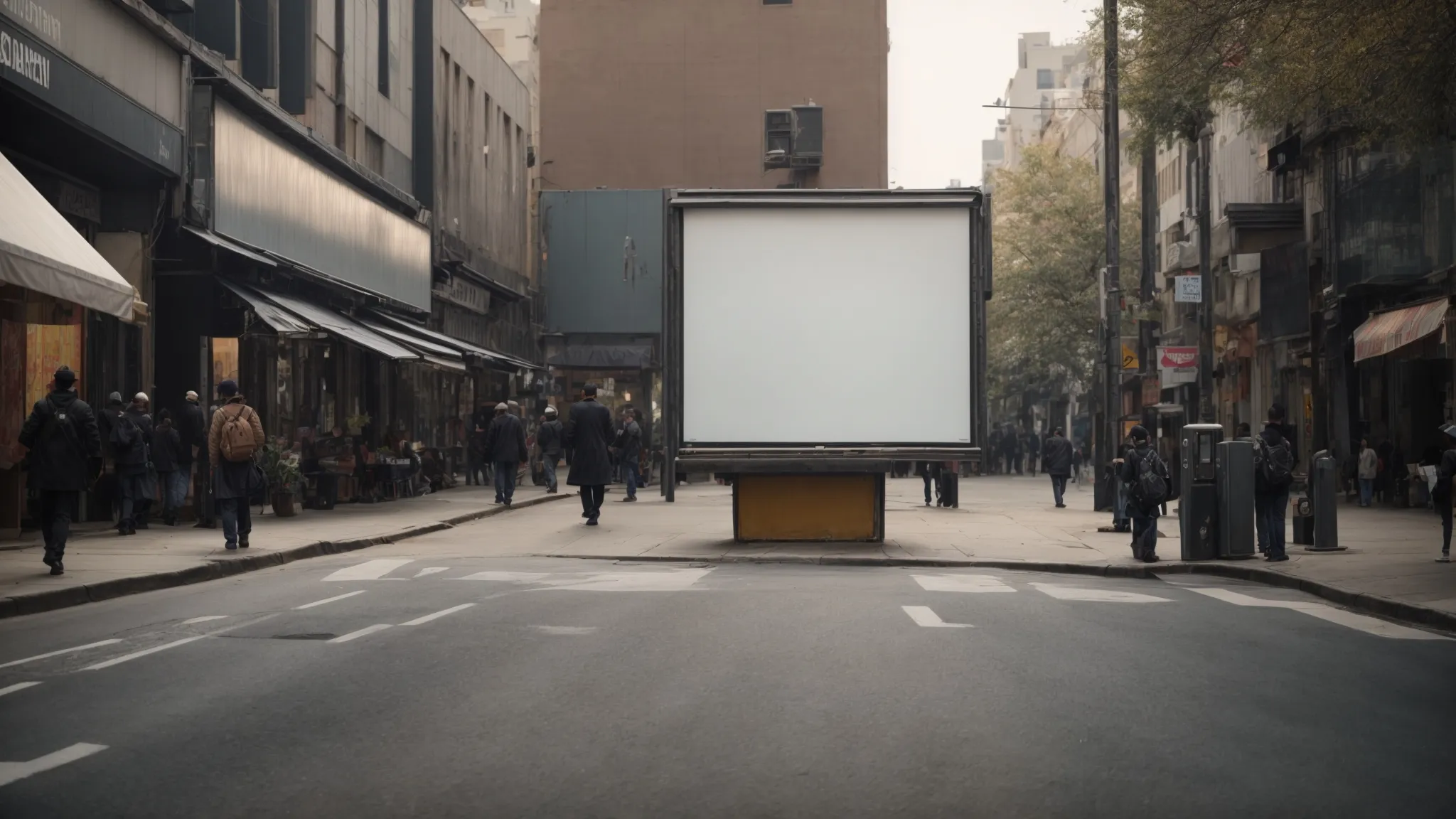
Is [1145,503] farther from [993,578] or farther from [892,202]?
[892,202]

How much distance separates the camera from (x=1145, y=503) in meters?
19.1

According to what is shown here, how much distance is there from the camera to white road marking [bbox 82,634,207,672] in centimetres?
968

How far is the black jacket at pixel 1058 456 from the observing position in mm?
34281

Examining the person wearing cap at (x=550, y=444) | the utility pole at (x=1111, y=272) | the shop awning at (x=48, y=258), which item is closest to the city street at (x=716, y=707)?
the shop awning at (x=48, y=258)

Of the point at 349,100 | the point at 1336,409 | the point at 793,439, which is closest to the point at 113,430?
the point at 793,439

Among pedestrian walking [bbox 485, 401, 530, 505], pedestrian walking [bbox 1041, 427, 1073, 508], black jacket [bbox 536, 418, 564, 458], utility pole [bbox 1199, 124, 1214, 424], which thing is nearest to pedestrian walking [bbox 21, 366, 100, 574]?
pedestrian walking [bbox 485, 401, 530, 505]

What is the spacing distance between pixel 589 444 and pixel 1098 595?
11353 mm

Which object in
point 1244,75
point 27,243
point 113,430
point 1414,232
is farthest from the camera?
point 1414,232

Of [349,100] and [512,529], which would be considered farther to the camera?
[349,100]

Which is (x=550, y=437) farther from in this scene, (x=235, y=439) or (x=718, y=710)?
(x=718, y=710)

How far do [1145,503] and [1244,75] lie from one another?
9.69m

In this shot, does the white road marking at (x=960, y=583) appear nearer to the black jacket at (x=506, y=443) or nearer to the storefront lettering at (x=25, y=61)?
the storefront lettering at (x=25, y=61)

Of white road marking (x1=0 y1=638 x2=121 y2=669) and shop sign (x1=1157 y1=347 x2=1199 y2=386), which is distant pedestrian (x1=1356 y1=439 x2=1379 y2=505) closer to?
shop sign (x1=1157 y1=347 x2=1199 y2=386)

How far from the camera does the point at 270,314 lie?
25.0 metres
